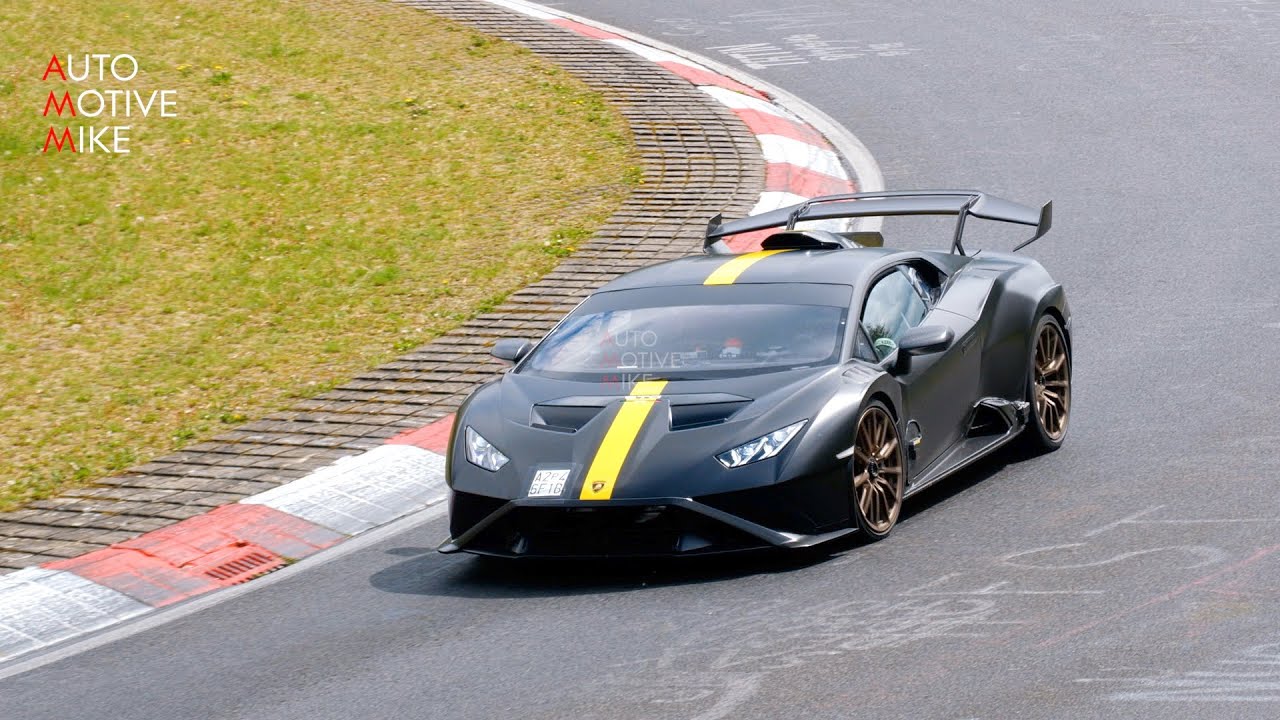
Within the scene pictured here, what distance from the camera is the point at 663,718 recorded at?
5441 mm

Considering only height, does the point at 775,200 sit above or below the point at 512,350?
above

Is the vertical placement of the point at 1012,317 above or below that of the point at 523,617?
above

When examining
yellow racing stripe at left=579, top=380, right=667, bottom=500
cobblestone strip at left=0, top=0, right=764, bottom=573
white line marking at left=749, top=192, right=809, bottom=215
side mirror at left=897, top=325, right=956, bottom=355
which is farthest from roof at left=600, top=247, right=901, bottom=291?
white line marking at left=749, top=192, right=809, bottom=215

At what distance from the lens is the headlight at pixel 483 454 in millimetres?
7328

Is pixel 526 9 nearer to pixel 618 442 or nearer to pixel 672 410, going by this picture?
pixel 672 410

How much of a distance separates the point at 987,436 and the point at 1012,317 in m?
0.69

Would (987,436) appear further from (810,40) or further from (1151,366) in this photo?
(810,40)

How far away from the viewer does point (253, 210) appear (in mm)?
14641

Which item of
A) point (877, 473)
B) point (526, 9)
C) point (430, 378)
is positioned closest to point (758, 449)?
point (877, 473)

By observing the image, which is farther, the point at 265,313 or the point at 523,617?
the point at 265,313

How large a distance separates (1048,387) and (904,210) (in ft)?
4.23

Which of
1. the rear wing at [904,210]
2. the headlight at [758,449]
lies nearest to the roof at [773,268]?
the rear wing at [904,210]

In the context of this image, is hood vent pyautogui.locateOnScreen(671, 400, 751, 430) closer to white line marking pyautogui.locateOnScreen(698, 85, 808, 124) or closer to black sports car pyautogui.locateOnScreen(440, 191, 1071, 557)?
black sports car pyautogui.locateOnScreen(440, 191, 1071, 557)

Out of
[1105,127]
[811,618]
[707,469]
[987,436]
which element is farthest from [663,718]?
[1105,127]
